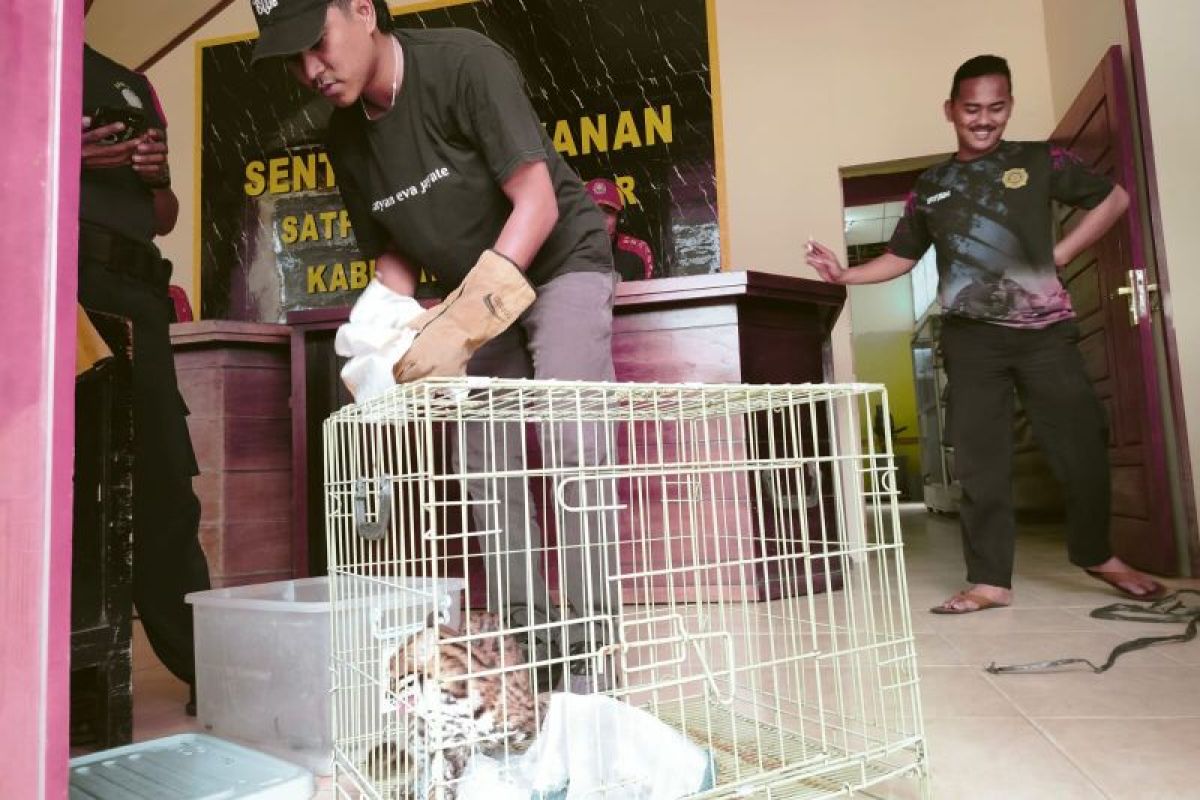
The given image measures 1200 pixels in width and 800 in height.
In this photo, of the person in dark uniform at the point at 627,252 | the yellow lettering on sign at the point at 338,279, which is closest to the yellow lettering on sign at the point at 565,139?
the person in dark uniform at the point at 627,252

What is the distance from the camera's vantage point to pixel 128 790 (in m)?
0.95

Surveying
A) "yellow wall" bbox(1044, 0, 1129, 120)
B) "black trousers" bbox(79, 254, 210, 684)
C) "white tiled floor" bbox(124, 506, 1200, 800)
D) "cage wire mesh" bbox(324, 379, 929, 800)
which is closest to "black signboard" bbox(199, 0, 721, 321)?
"yellow wall" bbox(1044, 0, 1129, 120)

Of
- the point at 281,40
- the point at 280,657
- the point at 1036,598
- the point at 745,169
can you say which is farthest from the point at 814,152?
the point at 280,657

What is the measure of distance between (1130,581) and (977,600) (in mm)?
432

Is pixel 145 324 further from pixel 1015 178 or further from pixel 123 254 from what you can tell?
pixel 1015 178

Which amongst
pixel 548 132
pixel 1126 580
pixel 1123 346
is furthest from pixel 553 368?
pixel 548 132

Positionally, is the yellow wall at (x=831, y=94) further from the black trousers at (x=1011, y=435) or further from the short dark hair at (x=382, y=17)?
the short dark hair at (x=382, y=17)

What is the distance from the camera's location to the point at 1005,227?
2127 mm

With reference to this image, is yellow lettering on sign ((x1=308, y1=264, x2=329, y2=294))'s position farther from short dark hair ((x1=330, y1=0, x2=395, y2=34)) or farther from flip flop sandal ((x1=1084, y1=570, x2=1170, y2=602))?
flip flop sandal ((x1=1084, y1=570, x2=1170, y2=602))

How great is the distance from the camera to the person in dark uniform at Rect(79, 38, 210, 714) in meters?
1.42

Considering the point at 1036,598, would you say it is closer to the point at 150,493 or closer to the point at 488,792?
the point at 488,792

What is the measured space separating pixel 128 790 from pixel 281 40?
3.26 feet

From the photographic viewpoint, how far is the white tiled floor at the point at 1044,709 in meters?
Result: 0.94

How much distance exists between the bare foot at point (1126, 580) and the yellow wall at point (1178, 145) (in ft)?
2.23
